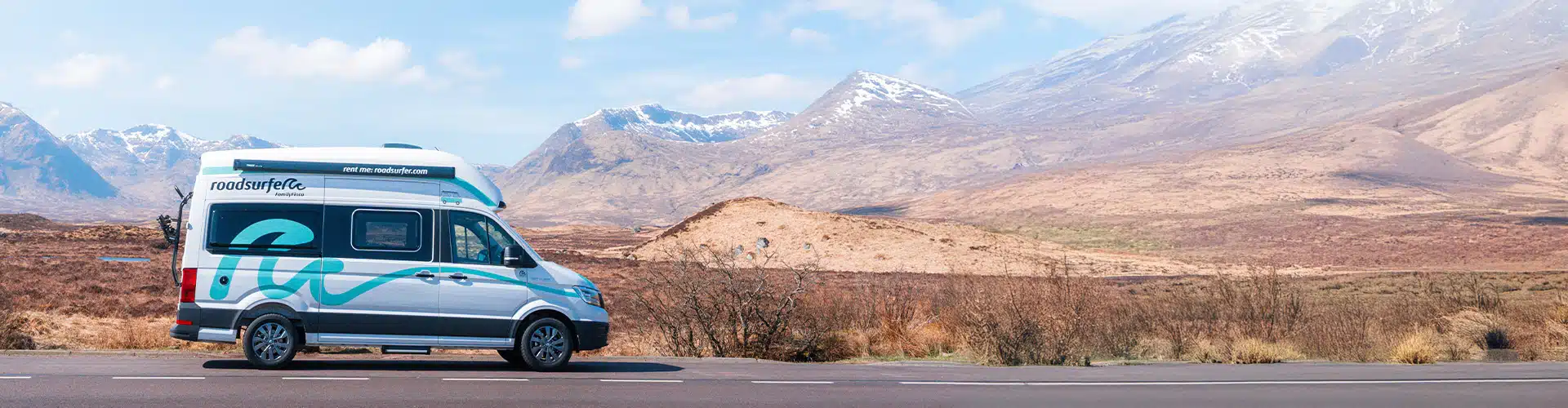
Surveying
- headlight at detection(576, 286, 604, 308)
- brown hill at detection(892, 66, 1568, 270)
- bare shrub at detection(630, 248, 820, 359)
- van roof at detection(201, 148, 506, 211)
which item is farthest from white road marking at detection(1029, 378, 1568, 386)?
brown hill at detection(892, 66, 1568, 270)

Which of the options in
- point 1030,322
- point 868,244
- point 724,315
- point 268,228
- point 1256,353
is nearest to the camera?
point 268,228

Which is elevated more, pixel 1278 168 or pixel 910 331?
pixel 1278 168

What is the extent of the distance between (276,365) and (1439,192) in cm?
16036

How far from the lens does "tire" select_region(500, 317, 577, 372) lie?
1284 cm

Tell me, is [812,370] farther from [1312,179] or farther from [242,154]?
[1312,179]

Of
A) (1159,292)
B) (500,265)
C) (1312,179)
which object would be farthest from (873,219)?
(1312,179)

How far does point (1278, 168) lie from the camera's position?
163 meters

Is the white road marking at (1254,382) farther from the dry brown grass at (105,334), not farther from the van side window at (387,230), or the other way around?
the dry brown grass at (105,334)

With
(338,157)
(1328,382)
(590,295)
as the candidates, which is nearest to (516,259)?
(590,295)

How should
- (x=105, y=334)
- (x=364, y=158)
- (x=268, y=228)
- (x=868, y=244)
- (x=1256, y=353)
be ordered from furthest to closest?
(x=868, y=244), (x=105, y=334), (x=1256, y=353), (x=364, y=158), (x=268, y=228)

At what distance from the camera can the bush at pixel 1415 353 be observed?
16969mm

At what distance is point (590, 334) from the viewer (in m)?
13.1

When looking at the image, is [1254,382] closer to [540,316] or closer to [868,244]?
[540,316]

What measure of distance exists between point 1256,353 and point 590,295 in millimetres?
10131
